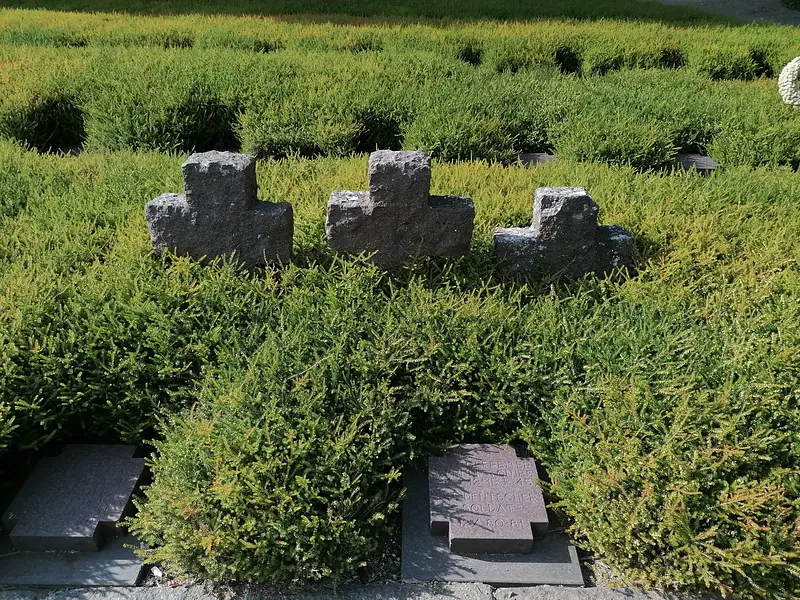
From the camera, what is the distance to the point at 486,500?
1963 millimetres

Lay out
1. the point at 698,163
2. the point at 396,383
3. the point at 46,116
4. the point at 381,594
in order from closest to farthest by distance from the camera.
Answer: the point at 381,594, the point at 396,383, the point at 698,163, the point at 46,116

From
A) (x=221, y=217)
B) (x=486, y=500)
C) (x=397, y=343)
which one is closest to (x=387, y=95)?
(x=221, y=217)

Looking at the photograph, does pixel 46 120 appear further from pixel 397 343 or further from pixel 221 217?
pixel 397 343

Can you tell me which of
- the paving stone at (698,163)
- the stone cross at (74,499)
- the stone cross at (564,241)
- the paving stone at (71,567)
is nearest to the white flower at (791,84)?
the paving stone at (698,163)

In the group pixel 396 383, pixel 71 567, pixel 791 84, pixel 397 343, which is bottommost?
pixel 71 567

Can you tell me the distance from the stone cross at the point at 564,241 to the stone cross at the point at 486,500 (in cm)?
86

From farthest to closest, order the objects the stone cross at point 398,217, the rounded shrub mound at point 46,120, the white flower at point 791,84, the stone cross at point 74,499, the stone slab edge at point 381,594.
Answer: the white flower at point 791,84, the rounded shrub mound at point 46,120, the stone cross at point 398,217, the stone cross at point 74,499, the stone slab edge at point 381,594

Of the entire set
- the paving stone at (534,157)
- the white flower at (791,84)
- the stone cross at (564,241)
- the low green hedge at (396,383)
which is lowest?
the low green hedge at (396,383)

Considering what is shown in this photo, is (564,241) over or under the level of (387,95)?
under

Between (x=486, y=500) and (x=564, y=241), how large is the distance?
1138 mm

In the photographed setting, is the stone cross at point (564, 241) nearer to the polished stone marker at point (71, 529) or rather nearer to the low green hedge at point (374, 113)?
the low green hedge at point (374, 113)

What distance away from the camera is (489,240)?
2850 millimetres

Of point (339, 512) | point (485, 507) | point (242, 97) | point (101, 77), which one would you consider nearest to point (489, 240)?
point (485, 507)

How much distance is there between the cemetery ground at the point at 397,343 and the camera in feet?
5.86
